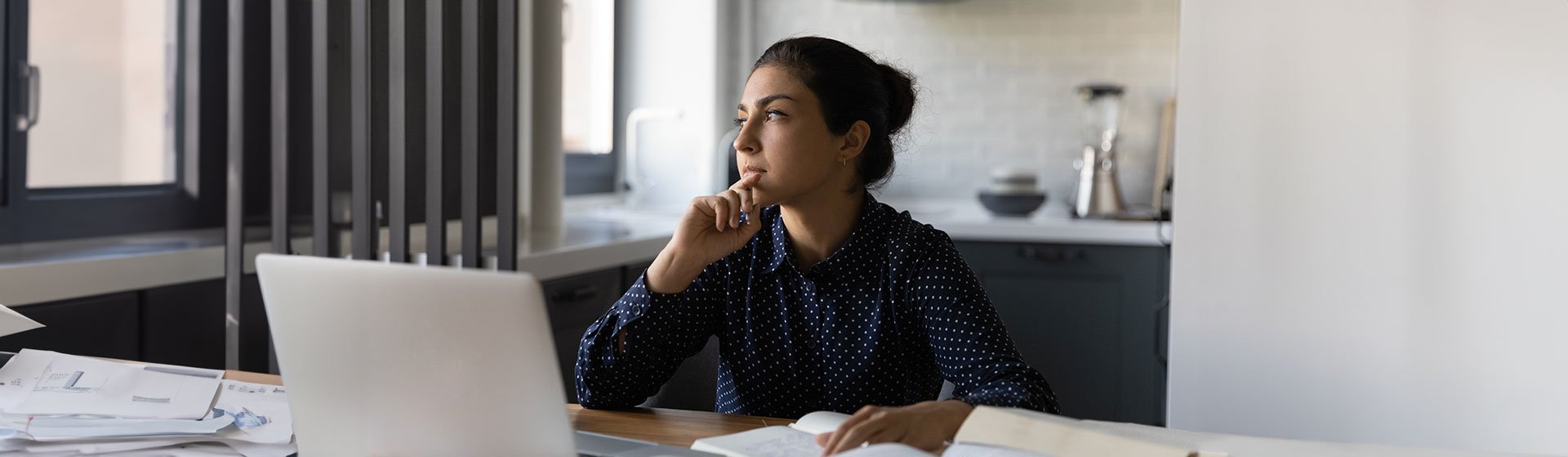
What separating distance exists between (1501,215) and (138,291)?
2.22m

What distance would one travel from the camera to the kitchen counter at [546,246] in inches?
71.5

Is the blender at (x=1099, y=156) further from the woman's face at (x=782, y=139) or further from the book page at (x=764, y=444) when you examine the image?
the book page at (x=764, y=444)

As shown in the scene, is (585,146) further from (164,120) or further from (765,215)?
(765,215)

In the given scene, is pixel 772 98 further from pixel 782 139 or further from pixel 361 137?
pixel 361 137

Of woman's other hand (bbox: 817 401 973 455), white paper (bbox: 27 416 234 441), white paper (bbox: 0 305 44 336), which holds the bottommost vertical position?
white paper (bbox: 27 416 234 441)

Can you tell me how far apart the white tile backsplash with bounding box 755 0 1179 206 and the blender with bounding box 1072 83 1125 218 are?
0.31ft

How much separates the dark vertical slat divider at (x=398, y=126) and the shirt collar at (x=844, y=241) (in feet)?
2.38

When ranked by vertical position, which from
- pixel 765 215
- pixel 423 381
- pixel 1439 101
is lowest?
pixel 423 381

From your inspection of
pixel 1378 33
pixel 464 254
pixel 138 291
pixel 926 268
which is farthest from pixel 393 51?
pixel 1378 33

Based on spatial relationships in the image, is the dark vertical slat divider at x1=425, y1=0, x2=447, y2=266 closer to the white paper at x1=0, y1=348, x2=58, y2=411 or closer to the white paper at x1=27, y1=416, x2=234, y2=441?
the white paper at x1=0, y1=348, x2=58, y2=411

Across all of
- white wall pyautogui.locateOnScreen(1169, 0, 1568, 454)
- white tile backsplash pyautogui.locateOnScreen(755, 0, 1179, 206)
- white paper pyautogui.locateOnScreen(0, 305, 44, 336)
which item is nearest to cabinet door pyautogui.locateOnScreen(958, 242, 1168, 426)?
white tile backsplash pyautogui.locateOnScreen(755, 0, 1179, 206)

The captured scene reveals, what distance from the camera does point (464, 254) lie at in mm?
2141

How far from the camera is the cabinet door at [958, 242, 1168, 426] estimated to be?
133 inches

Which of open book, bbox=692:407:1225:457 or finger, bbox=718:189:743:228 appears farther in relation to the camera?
finger, bbox=718:189:743:228
